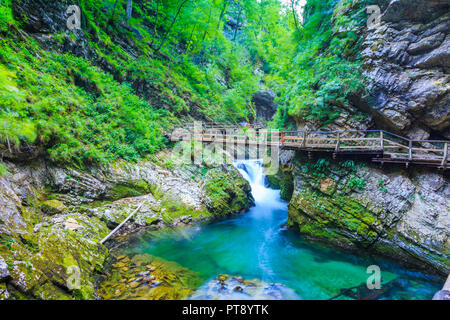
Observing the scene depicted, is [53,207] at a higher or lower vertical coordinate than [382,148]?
lower

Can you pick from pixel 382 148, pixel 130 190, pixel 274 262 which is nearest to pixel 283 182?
pixel 382 148

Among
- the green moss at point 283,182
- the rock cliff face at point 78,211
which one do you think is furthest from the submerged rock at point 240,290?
the green moss at point 283,182

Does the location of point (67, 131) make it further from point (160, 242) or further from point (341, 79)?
point (341, 79)

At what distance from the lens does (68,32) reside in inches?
447

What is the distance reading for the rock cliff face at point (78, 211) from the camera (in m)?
4.31

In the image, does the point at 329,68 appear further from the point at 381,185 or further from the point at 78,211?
the point at 78,211

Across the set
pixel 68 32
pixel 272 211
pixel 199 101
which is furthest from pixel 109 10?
pixel 272 211

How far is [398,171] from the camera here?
26.9 ft

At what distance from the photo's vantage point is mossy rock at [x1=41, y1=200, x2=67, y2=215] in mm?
6676

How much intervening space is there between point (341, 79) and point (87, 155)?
12.5 m

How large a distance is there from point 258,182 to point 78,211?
12.7 m

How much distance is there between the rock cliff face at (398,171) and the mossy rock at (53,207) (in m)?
10.5

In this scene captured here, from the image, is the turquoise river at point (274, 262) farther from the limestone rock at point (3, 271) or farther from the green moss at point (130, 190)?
the limestone rock at point (3, 271)

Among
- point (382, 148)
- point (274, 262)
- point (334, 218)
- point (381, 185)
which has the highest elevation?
point (382, 148)
